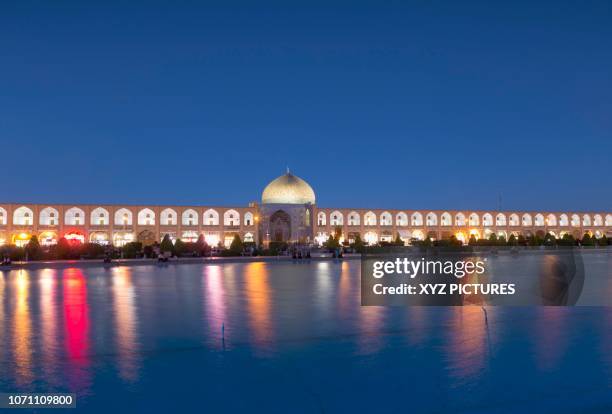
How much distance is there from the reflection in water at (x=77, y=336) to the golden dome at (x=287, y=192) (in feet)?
125

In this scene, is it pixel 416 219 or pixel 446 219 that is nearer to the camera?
→ pixel 416 219

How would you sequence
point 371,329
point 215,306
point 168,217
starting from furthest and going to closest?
point 168,217 → point 215,306 → point 371,329

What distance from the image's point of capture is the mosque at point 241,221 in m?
47.6

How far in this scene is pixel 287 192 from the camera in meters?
49.6

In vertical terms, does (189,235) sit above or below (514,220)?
below

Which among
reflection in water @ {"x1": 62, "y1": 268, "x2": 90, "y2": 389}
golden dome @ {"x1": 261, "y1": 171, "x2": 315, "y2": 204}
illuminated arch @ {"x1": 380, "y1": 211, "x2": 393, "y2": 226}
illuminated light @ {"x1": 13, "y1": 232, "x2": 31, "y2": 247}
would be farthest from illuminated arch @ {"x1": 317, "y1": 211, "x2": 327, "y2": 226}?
reflection in water @ {"x1": 62, "y1": 268, "x2": 90, "y2": 389}

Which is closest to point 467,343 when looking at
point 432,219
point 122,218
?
point 122,218

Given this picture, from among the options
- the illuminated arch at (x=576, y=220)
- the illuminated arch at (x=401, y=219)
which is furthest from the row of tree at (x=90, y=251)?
the illuminated arch at (x=576, y=220)

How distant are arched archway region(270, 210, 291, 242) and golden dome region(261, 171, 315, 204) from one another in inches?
54.4

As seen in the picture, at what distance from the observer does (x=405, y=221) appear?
61688 mm

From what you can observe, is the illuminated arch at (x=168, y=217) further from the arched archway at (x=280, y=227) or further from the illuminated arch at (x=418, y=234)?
the illuminated arch at (x=418, y=234)

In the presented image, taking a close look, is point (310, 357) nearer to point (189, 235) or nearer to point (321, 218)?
point (189, 235)

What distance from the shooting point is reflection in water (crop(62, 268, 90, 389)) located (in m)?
4.61

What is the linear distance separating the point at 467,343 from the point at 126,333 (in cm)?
365
